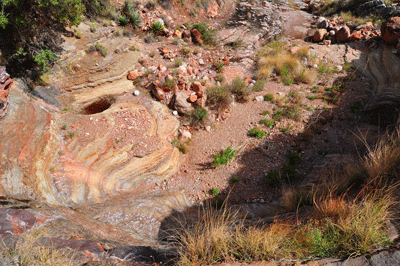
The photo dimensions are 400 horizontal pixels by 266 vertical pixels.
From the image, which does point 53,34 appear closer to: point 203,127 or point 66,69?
point 66,69

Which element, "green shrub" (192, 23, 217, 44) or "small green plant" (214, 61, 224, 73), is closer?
"small green plant" (214, 61, 224, 73)

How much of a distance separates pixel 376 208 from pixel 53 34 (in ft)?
33.6

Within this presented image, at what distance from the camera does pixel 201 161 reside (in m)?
7.50

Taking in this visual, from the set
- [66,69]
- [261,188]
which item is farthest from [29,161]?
[261,188]

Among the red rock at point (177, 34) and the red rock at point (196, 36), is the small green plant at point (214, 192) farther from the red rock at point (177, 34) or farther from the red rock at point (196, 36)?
the red rock at point (177, 34)

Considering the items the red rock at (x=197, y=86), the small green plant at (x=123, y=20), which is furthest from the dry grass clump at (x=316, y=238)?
the small green plant at (x=123, y=20)

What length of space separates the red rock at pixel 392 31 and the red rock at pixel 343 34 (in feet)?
5.40

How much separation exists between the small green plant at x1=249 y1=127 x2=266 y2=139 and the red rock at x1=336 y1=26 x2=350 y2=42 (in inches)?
366

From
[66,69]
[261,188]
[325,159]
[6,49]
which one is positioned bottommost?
[261,188]

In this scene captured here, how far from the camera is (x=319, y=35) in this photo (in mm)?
12586

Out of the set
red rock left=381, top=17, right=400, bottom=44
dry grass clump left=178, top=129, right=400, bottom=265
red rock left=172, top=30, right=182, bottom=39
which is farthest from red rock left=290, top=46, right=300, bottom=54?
dry grass clump left=178, top=129, right=400, bottom=265

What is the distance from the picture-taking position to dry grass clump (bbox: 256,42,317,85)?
969cm

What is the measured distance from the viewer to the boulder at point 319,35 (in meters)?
12.6

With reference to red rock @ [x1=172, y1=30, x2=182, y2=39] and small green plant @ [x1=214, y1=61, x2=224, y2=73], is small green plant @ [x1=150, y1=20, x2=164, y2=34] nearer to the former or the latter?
red rock @ [x1=172, y1=30, x2=182, y2=39]
